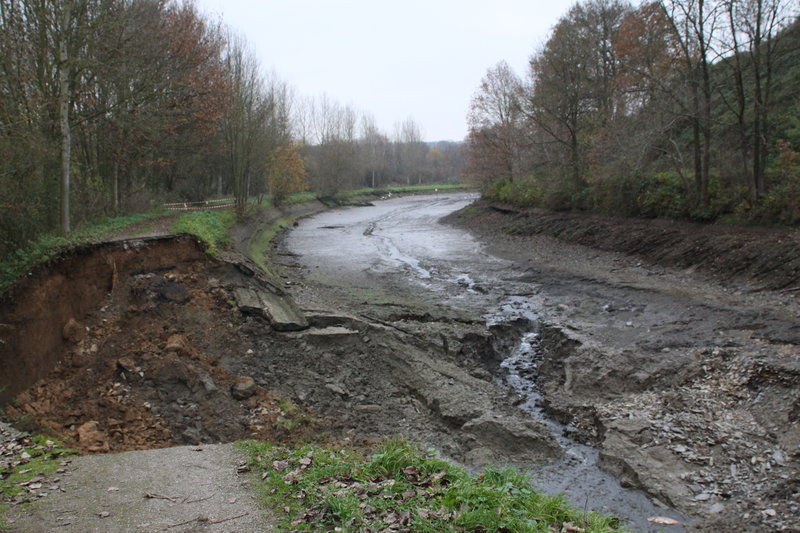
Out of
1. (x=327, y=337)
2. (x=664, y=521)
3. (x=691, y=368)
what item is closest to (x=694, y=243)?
(x=691, y=368)

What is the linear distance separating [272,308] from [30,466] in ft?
19.2

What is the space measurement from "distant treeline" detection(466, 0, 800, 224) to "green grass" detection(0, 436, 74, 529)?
17.2 metres

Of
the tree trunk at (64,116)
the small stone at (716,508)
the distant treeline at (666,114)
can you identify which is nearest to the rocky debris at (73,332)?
the tree trunk at (64,116)

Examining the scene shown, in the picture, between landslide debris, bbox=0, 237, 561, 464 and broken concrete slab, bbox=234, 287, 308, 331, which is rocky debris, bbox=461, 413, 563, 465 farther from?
broken concrete slab, bbox=234, 287, 308, 331

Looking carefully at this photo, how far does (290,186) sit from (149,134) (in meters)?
22.2

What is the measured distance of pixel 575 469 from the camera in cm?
696

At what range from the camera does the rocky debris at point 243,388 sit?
330 inches

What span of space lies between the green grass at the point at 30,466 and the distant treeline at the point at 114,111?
228 inches

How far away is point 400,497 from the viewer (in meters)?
5.03

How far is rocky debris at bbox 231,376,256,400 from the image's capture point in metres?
8.38

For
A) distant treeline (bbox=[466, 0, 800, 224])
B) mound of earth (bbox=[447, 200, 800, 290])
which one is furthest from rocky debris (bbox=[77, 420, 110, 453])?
distant treeline (bbox=[466, 0, 800, 224])

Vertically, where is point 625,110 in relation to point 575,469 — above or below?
above

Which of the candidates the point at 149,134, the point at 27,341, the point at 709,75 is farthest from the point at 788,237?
the point at 149,134

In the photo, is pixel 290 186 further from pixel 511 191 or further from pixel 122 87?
pixel 122 87
